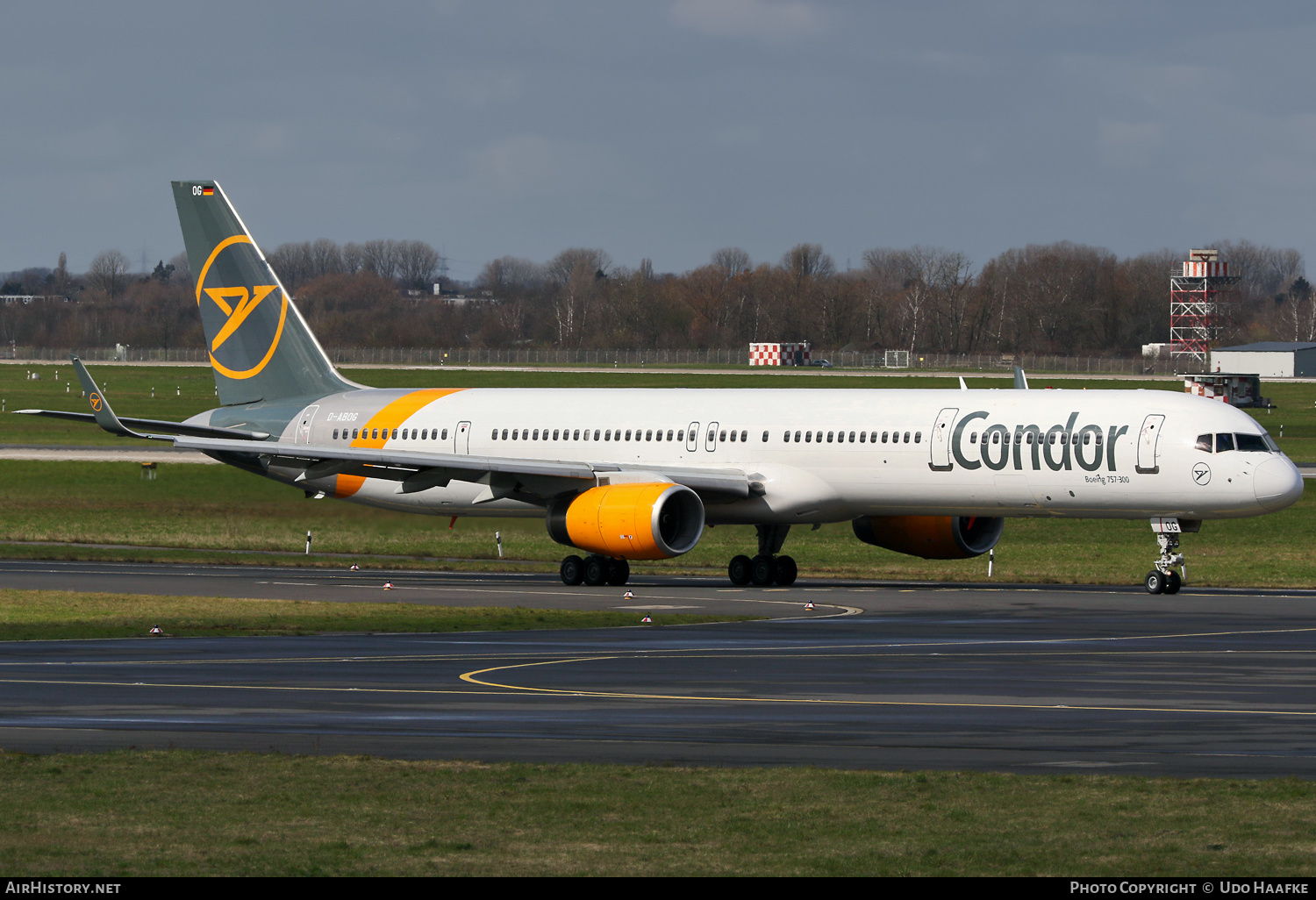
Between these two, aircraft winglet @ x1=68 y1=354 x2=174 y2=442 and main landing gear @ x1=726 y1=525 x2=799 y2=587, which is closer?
aircraft winglet @ x1=68 y1=354 x2=174 y2=442

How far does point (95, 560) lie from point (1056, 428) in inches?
1034

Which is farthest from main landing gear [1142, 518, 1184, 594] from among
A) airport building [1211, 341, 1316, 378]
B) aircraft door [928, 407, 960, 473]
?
airport building [1211, 341, 1316, 378]

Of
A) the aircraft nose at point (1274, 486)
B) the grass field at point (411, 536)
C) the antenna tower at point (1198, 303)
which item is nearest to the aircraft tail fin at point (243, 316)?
the grass field at point (411, 536)

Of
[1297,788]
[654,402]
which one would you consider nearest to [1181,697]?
[1297,788]

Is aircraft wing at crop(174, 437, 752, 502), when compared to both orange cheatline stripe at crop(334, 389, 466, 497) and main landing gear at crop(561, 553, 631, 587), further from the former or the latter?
orange cheatline stripe at crop(334, 389, 466, 497)

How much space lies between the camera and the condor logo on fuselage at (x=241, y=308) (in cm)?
5319

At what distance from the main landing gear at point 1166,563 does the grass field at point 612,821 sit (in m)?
24.4

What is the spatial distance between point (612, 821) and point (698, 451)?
101 ft

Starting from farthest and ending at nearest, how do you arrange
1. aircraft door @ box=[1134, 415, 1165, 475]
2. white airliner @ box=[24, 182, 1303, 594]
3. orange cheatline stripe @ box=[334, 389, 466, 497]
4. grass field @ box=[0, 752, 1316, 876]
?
orange cheatline stripe @ box=[334, 389, 466, 497], white airliner @ box=[24, 182, 1303, 594], aircraft door @ box=[1134, 415, 1165, 475], grass field @ box=[0, 752, 1316, 876]

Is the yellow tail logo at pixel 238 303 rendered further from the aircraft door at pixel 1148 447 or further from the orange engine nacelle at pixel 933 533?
the aircraft door at pixel 1148 447

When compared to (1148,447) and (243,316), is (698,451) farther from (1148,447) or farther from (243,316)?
(243,316)

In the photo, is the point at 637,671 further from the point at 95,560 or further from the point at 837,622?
the point at 95,560

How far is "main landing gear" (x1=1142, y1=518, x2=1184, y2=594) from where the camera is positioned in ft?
133

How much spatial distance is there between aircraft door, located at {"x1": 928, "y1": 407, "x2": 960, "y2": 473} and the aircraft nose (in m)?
6.67
